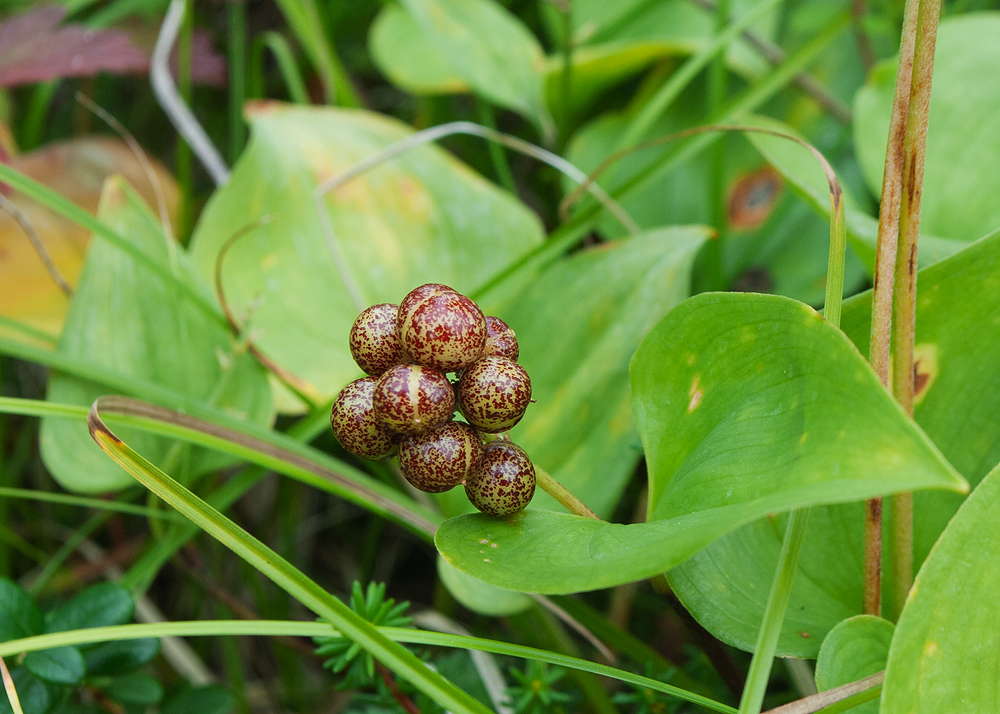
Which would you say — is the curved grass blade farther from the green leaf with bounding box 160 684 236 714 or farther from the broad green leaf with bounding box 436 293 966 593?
the green leaf with bounding box 160 684 236 714

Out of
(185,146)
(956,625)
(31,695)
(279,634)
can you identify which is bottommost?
(31,695)

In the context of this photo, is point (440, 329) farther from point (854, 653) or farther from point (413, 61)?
point (413, 61)

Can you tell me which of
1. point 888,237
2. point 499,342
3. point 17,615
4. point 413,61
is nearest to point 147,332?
point 17,615

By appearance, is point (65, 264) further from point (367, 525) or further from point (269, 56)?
point (269, 56)

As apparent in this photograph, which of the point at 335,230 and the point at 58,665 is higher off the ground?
the point at 335,230

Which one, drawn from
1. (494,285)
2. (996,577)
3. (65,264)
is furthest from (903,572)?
(65,264)

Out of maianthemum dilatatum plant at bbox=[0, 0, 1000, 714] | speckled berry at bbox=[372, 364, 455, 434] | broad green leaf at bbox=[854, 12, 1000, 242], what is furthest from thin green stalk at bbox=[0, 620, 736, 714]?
broad green leaf at bbox=[854, 12, 1000, 242]
